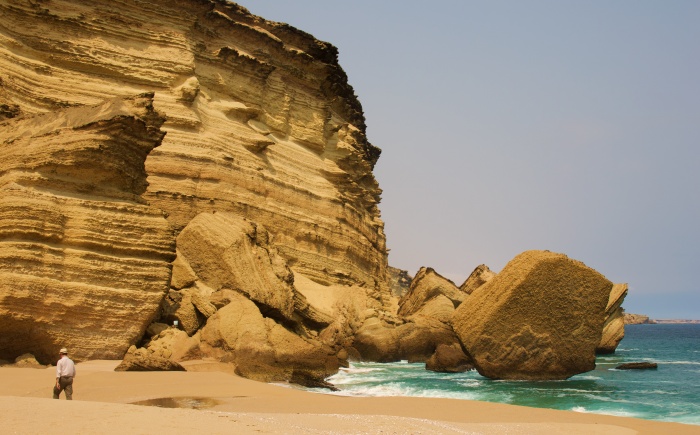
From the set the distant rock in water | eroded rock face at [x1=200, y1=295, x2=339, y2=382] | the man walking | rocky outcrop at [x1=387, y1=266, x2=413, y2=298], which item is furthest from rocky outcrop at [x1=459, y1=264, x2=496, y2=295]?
rocky outcrop at [x1=387, y1=266, x2=413, y2=298]

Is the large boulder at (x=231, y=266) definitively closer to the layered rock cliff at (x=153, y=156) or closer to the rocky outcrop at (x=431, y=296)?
the layered rock cliff at (x=153, y=156)

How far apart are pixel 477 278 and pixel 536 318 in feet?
56.9

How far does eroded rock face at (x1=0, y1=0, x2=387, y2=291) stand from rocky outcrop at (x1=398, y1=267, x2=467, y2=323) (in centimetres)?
328

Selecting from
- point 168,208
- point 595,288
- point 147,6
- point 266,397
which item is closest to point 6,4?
point 147,6

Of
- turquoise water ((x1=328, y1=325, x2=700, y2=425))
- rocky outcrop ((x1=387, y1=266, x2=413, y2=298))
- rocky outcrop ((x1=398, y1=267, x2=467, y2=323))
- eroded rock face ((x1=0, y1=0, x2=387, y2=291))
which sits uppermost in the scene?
eroded rock face ((x1=0, y1=0, x2=387, y2=291))

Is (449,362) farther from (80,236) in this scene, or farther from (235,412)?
(235,412)

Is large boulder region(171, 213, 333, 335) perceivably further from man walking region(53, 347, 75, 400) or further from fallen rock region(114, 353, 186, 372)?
man walking region(53, 347, 75, 400)

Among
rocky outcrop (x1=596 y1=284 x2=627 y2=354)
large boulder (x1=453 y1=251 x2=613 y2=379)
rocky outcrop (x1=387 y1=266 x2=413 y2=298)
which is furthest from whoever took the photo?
rocky outcrop (x1=387 y1=266 x2=413 y2=298)

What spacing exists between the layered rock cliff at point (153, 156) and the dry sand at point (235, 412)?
6.83 feet

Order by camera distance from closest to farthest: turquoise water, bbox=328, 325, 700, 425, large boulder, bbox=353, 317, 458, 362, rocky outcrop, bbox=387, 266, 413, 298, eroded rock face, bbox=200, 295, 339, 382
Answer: turquoise water, bbox=328, 325, 700, 425, eroded rock face, bbox=200, 295, 339, 382, large boulder, bbox=353, 317, 458, 362, rocky outcrop, bbox=387, 266, 413, 298

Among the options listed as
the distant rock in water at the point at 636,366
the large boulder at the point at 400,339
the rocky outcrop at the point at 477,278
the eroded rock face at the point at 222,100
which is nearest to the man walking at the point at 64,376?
the eroded rock face at the point at 222,100

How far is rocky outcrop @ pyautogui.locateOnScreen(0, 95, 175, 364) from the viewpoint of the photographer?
14.4 m

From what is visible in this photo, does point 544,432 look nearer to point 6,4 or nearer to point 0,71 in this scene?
point 0,71

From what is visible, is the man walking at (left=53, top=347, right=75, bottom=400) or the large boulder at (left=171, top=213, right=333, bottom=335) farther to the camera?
the large boulder at (left=171, top=213, right=333, bottom=335)
